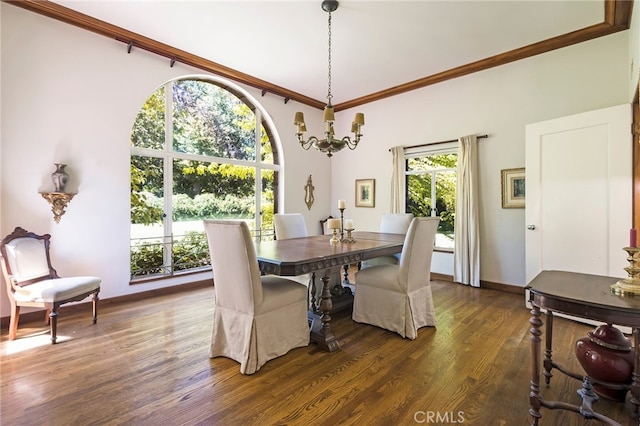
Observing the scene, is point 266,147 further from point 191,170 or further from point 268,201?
point 191,170

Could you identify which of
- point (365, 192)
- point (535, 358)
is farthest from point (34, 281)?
point (365, 192)

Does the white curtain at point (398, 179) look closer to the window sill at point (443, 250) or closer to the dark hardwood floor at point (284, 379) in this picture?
the window sill at point (443, 250)

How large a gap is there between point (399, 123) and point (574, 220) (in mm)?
2857

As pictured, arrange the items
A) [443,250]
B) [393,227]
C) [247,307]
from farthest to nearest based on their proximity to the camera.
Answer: [443,250]
[393,227]
[247,307]

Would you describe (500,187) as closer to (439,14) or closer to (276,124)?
(439,14)

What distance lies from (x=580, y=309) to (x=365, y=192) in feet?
14.4

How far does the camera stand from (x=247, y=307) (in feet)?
6.84

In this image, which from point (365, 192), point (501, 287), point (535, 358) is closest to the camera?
point (535, 358)

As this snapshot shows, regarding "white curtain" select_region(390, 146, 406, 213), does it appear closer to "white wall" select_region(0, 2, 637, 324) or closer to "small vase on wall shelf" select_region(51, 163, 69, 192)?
"white wall" select_region(0, 2, 637, 324)

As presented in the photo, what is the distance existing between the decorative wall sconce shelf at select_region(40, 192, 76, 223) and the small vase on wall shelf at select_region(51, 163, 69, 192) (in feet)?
0.18

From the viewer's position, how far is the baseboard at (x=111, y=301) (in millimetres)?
2905

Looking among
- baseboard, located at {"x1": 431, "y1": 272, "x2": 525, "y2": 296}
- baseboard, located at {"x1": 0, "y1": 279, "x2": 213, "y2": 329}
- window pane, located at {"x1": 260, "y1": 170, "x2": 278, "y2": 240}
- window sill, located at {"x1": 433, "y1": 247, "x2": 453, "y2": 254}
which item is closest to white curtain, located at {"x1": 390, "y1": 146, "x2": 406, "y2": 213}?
window sill, located at {"x1": 433, "y1": 247, "x2": 453, "y2": 254}

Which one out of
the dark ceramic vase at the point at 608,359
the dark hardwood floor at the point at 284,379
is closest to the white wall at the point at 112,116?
the dark hardwood floor at the point at 284,379

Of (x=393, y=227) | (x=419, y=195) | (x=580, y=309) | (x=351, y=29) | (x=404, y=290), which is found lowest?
(x=404, y=290)
